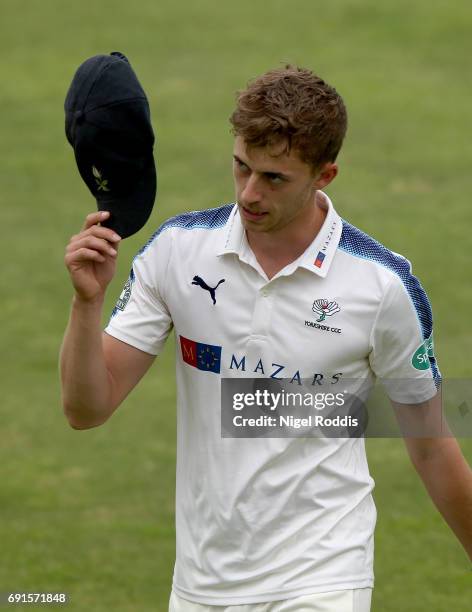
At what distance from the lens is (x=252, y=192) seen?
5324 millimetres

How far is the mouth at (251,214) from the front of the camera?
5.38 meters

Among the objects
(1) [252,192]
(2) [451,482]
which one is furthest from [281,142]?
(2) [451,482]

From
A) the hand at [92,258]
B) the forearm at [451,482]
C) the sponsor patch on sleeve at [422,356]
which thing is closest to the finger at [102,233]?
the hand at [92,258]

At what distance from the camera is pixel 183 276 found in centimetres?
566

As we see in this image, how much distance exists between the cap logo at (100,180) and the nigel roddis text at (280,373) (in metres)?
0.77

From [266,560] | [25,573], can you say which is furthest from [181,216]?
[25,573]

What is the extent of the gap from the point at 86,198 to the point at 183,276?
43.6ft

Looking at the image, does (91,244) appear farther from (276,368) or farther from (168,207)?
(168,207)

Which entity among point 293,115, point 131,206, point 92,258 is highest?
point 293,115

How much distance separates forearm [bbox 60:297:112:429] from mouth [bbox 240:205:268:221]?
23.4 inches

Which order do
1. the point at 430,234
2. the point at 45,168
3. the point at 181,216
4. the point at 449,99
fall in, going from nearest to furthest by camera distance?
1. the point at 181,216
2. the point at 430,234
3. the point at 45,168
4. the point at 449,99

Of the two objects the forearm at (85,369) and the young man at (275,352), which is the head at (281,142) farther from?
the forearm at (85,369)

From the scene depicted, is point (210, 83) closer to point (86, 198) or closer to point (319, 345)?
point (86, 198)

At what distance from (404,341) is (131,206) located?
3.62 ft
